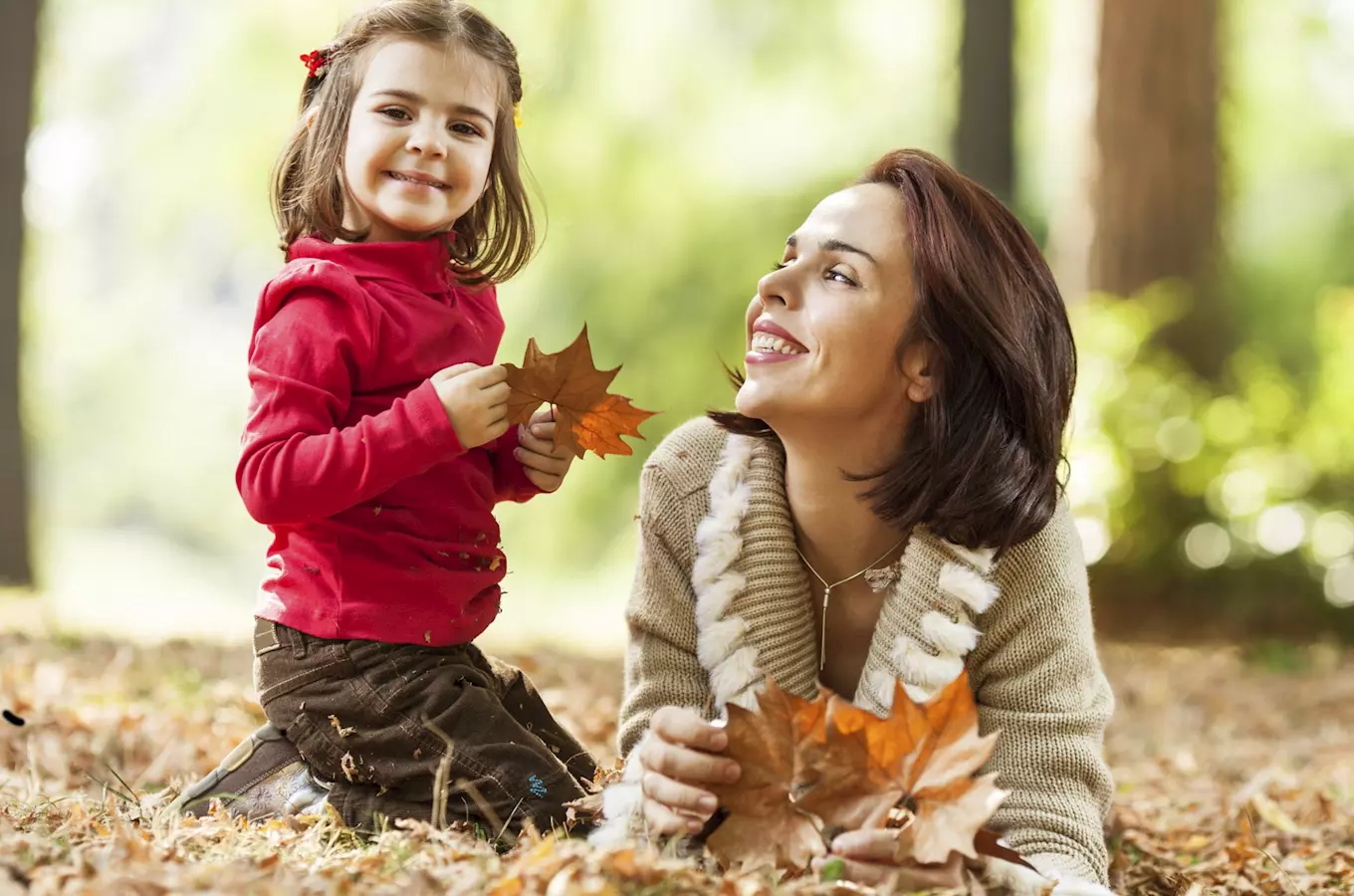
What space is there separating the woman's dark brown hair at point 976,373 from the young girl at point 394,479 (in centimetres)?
69

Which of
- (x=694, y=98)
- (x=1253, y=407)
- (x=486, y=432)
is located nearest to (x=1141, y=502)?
(x=1253, y=407)

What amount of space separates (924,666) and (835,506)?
1.26 ft

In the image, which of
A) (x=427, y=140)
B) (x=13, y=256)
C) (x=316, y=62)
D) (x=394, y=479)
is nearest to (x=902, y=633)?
(x=394, y=479)

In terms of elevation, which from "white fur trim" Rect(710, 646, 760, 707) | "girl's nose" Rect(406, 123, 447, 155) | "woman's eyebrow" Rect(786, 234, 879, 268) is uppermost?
"girl's nose" Rect(406, 123, 447, 155)

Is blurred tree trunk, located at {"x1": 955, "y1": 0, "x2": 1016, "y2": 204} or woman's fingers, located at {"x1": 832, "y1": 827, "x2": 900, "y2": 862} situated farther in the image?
blurred tree trunk, located at {"x1": 955, "y1": 0, "x2": 1016, "y2": 204}

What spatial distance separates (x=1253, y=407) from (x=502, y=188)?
5.54 m

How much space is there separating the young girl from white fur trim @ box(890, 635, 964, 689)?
65cm

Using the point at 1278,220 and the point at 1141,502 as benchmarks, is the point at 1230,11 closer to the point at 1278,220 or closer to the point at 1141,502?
the point at 1141,502

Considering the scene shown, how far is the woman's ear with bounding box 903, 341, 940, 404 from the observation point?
265 centimetres

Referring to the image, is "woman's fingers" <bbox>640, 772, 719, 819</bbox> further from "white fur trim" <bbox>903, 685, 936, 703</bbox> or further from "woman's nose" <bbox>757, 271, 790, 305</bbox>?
"woman's nose" <bbox>757, 271, 790, 305</bbox>

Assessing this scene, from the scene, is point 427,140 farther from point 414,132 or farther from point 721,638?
point 721,638

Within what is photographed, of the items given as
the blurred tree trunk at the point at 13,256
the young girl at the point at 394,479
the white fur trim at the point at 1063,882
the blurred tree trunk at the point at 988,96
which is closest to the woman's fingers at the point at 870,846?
the white fur trim at the point at 1063,882

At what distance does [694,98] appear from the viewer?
1378 centimetres

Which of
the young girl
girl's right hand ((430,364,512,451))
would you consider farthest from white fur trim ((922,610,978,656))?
girl's right hand ((430,364,512,451))
